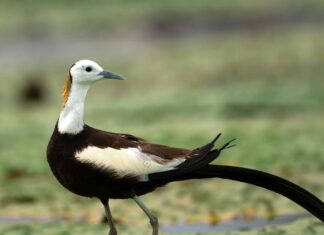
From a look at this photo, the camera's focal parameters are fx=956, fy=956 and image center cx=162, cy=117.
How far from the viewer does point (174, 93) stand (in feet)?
64.8

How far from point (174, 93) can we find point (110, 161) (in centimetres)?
1292

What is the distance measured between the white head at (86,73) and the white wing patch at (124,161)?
52 cm

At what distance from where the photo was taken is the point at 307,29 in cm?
2961

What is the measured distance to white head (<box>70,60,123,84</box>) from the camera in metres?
7.09

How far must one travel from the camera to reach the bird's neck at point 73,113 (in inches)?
278

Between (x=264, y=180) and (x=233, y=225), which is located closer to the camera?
(x=264, y=180)

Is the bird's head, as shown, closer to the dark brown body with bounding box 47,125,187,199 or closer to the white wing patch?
the dark brown body with bounding box 47,125,187,199

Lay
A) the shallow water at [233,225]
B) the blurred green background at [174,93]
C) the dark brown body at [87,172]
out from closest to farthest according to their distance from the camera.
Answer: the dark brown body at [87,172] < the shallow water at [233,225] < the blurred green background at [174,93]

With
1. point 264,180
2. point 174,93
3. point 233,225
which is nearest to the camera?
point 264,180

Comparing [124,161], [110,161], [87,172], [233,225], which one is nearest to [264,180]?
[124,161]

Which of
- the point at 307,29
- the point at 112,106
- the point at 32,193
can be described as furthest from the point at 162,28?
the point at 32,193

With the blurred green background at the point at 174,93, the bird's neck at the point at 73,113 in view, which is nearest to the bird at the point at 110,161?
the bird's neck at the point at 73,113

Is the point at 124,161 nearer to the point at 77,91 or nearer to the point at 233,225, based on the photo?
the point at 77,91

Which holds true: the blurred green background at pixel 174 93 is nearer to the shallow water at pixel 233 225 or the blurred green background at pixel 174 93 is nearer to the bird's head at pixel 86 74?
the shallow water at pixel 233 225
